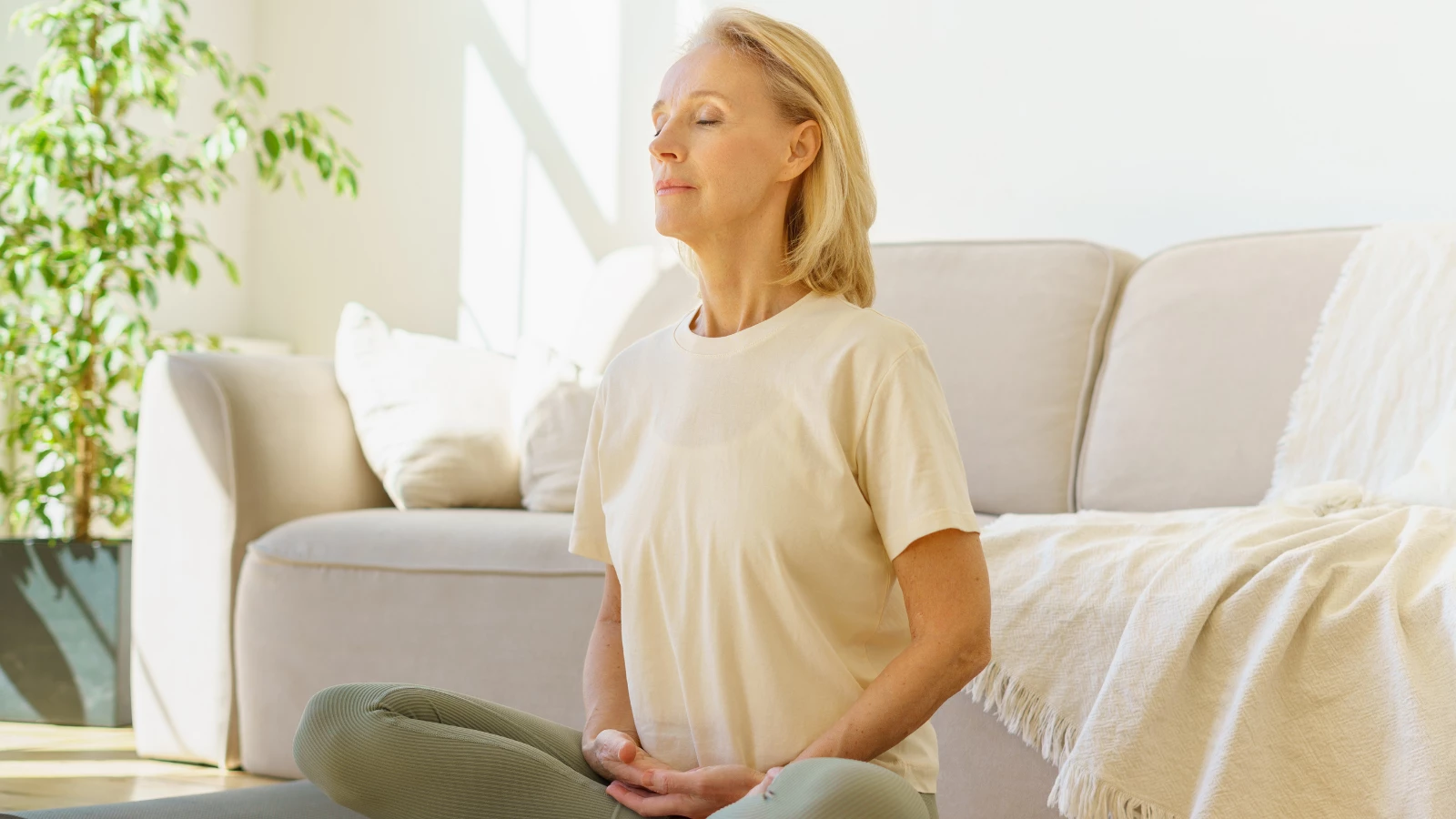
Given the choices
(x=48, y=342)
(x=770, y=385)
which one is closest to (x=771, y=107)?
(x=770, y=385)

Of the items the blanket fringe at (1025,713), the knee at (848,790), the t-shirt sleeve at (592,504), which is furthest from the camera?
the blanket fringe at (1025,713)

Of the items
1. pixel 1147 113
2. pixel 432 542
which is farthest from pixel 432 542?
pixel 1147 113

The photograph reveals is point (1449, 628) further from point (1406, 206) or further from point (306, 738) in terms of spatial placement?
point (1406, 206)

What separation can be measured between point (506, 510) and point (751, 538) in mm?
1565

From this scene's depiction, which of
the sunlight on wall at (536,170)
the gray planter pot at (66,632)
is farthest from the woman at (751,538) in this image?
the sunlight on wall at (536,170)

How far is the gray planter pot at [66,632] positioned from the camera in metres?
2.56

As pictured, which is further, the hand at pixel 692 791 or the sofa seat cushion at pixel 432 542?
the sofa seat cushion at pixel 432 542

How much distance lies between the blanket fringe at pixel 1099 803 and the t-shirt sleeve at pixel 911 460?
0.53 meters

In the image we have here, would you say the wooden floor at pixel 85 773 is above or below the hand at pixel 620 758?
below

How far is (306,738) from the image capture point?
3.26ft

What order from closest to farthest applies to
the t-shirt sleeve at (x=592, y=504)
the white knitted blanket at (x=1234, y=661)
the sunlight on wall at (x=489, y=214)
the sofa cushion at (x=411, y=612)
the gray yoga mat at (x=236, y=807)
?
the gray yoga mat at (x=236, y=807)
the t-shirt sleeve at (x=592, y=504)
the white knitted blanket at (x=1234, y=661)
the sofa cushion at (x=411, y=612)
the sunlight on wall at (x=489, y=214)

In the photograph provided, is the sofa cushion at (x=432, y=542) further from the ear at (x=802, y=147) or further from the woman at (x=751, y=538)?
the ear at (x=802, y=147)

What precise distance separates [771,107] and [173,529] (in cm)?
164

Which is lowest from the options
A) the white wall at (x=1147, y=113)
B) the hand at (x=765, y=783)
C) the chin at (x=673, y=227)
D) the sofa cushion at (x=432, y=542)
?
the sofa cushion at (x=432, y=542)
